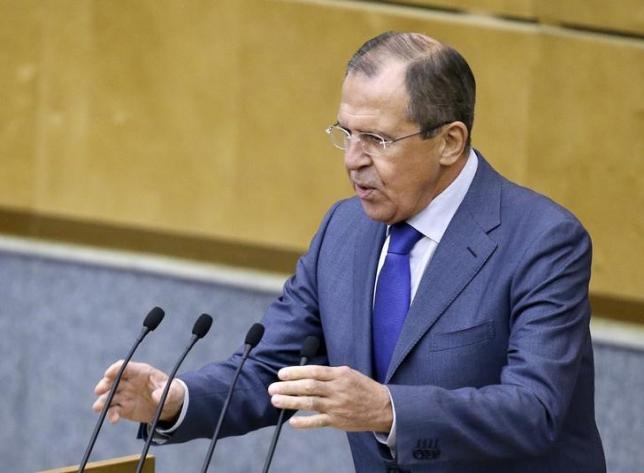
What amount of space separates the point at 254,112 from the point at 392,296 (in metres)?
2.30

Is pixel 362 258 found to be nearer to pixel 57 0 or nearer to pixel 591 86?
pixel 591 86

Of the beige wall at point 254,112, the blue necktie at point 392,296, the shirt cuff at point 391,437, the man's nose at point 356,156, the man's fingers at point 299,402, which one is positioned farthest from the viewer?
the beige wall at point 254,112

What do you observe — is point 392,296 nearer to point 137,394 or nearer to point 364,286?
point 364,286

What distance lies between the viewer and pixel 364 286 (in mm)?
3105

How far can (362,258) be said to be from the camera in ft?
10.4

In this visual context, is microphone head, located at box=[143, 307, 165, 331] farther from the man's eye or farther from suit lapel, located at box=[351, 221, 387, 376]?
the man's eye

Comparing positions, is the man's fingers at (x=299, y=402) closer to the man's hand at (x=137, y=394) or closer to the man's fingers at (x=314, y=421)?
the man's fingers at (x=314, y=421)

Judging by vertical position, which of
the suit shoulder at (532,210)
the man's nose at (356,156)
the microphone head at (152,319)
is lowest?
the microphone head at (152,319)

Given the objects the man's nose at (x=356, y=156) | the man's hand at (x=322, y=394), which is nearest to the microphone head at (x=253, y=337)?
the man's hand at (x=322, y=394)

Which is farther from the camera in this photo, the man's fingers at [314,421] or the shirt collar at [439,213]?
the shirt collar at [439,213]

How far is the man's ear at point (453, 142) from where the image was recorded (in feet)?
9.80

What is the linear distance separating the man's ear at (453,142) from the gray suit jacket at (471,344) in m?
0.09

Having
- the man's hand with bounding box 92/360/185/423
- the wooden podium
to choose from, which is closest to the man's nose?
the man's hand with bounding box 92/360/185/423

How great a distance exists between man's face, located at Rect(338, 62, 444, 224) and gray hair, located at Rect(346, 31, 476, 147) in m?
0.02
